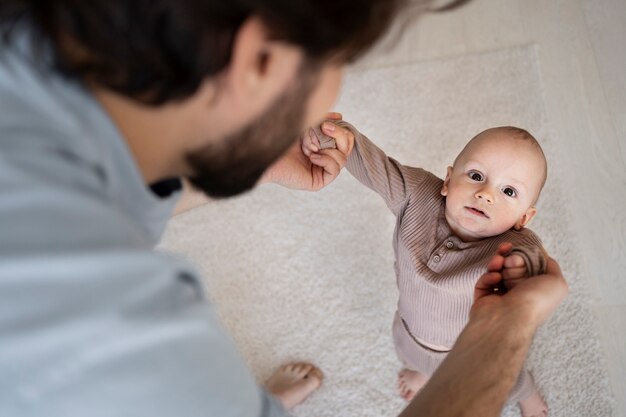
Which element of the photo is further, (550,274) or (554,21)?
(554,21)

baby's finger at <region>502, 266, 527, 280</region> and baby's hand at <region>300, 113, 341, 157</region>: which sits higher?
baby's hand at <region>300, 113, 341, 157</region>

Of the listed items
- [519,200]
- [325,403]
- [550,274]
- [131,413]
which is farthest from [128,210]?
[325,403]

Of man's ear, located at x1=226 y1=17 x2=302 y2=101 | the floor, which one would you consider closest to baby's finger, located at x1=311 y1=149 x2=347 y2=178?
man's ear, located at x1=226 y1=17 x2=302 y2=101

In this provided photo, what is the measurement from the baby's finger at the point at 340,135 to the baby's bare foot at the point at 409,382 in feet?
1.82

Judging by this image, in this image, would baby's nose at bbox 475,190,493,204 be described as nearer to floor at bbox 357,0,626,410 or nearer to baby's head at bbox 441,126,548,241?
baby's head at bbox 441,126,548,241

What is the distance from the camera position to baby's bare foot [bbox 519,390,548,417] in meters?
1.13

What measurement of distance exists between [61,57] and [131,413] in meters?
0.27

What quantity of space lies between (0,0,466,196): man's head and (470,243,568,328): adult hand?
0.34 metres

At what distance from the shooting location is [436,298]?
0.96 metres

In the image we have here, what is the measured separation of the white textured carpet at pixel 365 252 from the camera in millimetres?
1216

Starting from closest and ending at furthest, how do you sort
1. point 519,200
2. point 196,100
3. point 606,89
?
1. point 196,100
2. point 519,200
3. point 606,89

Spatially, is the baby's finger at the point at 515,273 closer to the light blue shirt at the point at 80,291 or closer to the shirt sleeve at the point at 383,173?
the shirt sleeve at the point at 383,173

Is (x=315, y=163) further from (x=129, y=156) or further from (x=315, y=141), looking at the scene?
(x=129, y=156)

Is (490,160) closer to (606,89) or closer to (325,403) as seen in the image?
(325,403)
